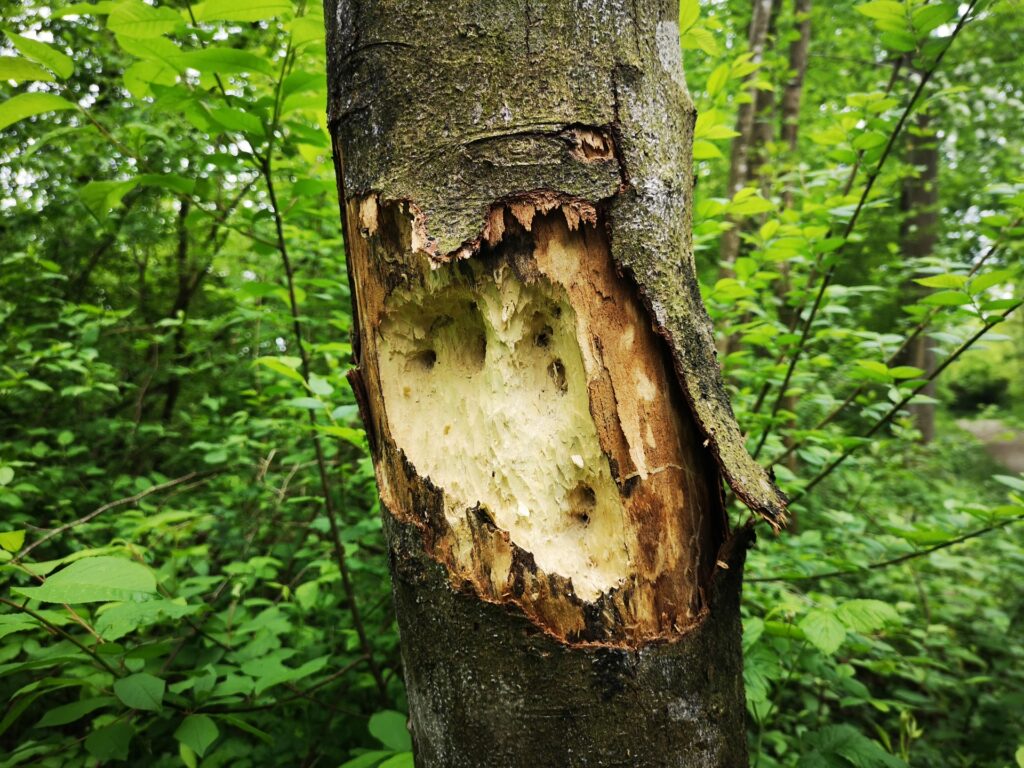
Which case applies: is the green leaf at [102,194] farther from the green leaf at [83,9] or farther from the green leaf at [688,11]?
the green leaf at [688,11]

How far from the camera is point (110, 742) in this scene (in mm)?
1145

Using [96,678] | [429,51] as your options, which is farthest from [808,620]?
[96,678]

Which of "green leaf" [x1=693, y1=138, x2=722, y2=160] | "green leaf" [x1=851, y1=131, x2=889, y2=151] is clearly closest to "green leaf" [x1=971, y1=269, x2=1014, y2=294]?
"green leaf" [x1=851, y1=131, x2=889, y2=151]

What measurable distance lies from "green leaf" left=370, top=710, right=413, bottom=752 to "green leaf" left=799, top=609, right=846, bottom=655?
3.08 ft

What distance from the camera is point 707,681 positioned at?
0.83 metres

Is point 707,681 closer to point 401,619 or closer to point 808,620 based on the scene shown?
point 401,619

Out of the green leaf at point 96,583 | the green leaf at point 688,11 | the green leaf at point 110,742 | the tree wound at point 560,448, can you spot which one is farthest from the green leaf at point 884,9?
the green leaf at point 110,742

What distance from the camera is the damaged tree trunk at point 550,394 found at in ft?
2.58

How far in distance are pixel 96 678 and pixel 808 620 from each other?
1.78 meters

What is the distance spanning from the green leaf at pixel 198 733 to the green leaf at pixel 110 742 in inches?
3.6

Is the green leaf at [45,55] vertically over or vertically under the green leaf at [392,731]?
over

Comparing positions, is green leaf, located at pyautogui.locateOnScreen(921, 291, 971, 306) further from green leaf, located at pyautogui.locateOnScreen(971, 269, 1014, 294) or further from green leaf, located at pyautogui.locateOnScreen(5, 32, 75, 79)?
green leaf, located at pyautogui.locateOnScreen(5, 32, 75, 79)

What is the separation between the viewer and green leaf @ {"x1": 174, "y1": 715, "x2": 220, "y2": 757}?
1149 millimetres

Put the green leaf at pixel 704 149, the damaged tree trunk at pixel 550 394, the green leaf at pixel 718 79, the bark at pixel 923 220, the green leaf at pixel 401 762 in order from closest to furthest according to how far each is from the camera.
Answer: the damaged tree trunk at pixel 550 394
the green leaf at pixel 401 762
the green leaf at pixel 704 149
the green leaf at pixel 718 79
the bark at pixel 923 220
